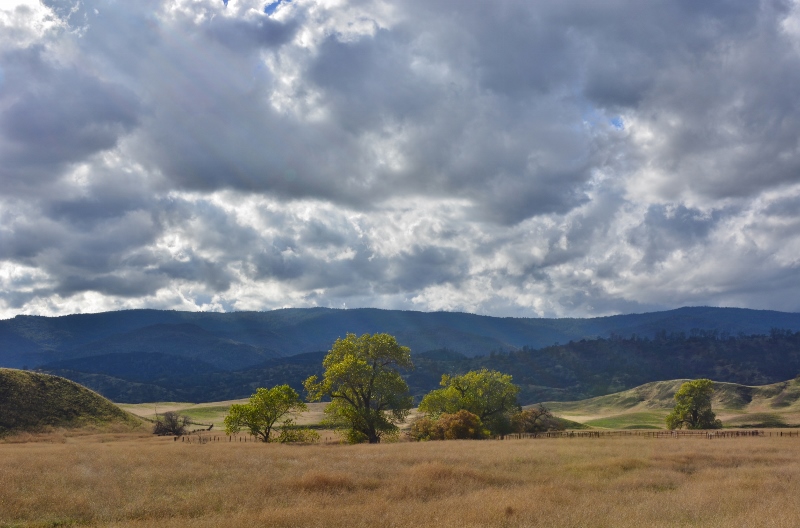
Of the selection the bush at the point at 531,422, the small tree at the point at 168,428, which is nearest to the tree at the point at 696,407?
the bush at the point at 531,422

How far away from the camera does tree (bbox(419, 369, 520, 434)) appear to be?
216 feet

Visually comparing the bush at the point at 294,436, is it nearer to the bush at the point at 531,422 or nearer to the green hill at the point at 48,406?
the bush at the point at 531,422

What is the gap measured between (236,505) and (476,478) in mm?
10909

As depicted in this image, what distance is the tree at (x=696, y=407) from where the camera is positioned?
82.3 metres

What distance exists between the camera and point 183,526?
15.4 meters

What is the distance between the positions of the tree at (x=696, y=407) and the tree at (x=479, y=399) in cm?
3228

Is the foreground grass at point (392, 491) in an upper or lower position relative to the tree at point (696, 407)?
upper

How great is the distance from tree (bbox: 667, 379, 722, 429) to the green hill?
283 feet

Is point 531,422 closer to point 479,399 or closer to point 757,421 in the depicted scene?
point 479,399

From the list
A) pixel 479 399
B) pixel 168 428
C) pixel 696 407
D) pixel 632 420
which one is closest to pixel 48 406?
pixel 168 428

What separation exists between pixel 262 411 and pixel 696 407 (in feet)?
215

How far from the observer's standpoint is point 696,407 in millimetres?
83062

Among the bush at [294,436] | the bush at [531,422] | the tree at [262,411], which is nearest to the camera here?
the tree at [262,411]

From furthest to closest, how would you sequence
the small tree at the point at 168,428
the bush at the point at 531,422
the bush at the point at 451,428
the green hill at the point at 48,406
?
the small tree at the point at 168,428, the green hill at the point at 48,406, the bush at the point at 531,422, the bush at the point at 451,428
